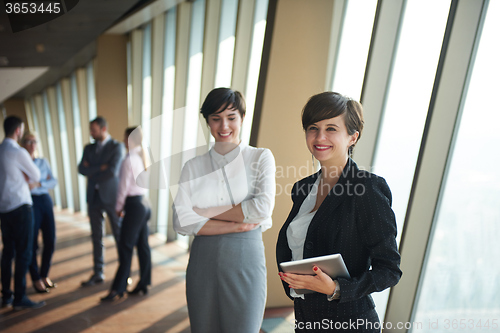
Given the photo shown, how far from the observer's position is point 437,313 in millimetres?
2822

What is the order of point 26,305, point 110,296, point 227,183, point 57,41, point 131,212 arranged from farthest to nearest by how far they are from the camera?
point 57,41 < point 110,296 < point 131,212 < point 26,305 < point 227,183

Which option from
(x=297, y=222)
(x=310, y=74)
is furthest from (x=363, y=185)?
(x=310, y=74)

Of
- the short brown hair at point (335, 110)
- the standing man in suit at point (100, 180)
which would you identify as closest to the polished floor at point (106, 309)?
the standing man in suit at point (100, 180)

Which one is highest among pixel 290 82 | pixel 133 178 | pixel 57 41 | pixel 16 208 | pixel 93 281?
pixel 57 41

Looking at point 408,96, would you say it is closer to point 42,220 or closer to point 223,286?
point 223,286

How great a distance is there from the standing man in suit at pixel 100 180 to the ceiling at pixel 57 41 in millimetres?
1559

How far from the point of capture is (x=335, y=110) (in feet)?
4.63

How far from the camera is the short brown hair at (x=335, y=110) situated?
141 cm

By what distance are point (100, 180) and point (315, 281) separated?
3.96 meters

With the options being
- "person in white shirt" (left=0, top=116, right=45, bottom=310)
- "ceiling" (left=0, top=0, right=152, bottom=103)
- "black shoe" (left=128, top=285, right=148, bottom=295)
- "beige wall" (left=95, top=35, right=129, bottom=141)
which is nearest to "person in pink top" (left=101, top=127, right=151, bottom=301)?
"black shoe" (left=128, top=285, right=148, bottom=295)

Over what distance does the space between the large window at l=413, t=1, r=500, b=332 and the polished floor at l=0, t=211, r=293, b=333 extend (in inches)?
52.7

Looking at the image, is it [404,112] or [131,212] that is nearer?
[404,112]

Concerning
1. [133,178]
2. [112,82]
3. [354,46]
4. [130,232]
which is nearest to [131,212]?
[130,232]

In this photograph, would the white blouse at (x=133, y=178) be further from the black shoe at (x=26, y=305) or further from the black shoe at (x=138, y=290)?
the black shoe at (x=26, y=305)
